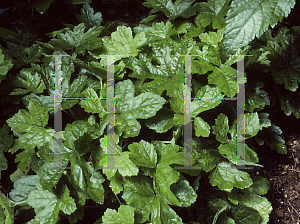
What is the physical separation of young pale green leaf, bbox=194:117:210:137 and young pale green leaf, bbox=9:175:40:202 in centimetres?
105

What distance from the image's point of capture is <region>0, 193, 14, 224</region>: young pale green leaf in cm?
135

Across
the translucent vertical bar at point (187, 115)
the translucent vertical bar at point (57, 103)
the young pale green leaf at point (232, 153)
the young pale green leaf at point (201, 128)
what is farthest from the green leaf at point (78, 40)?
the young pale green leaf at point (232, 153)

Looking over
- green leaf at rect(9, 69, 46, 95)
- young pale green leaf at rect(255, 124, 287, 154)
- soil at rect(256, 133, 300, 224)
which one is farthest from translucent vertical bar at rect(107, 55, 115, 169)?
soil at rect(256, 133, 300, 224)

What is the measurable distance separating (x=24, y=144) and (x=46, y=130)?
0.45 ft

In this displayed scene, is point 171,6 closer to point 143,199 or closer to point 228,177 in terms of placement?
point 228,177

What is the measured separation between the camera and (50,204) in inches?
52.1

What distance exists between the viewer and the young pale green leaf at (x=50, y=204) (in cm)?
127

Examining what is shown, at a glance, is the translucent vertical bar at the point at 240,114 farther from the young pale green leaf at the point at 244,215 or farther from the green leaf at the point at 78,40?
the green leaf at the point at 78,40

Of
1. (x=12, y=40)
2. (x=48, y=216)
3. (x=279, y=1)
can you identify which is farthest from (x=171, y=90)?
(x=12, y=40)

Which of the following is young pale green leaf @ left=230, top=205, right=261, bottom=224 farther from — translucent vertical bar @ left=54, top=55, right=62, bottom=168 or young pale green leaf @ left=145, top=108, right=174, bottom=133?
translucent vertical bar @ left=54, top=55, right=62, bottom=168

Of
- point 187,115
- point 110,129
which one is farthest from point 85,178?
point 187,115

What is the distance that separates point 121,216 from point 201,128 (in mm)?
646

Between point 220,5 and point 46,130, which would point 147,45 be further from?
point 46,130

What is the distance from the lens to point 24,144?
4.31ft
